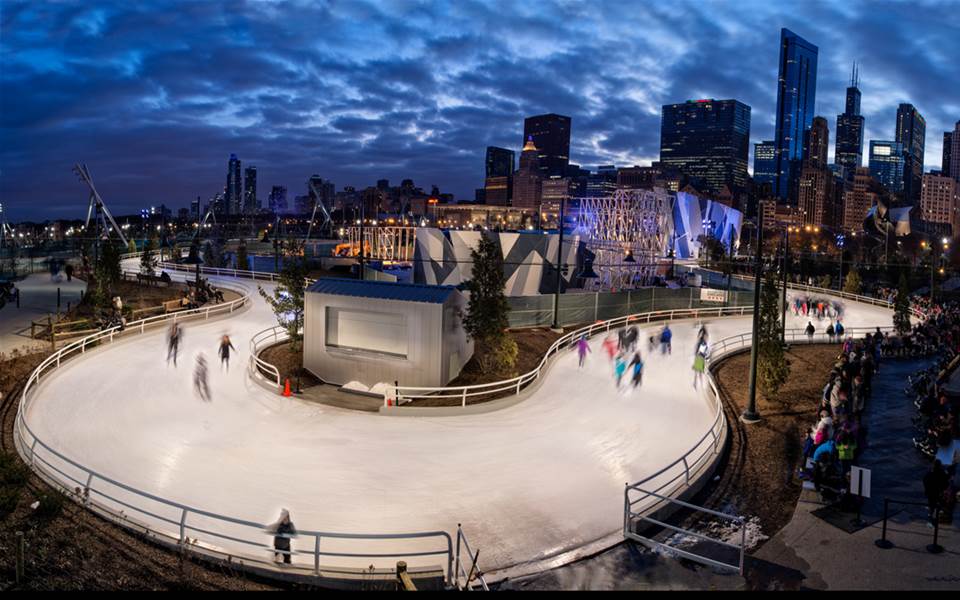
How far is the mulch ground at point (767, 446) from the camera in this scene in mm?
11914

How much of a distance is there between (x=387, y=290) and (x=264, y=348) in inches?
270

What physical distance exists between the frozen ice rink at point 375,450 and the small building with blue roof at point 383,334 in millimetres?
2865

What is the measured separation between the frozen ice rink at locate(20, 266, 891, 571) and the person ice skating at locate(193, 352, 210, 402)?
27 centimetres

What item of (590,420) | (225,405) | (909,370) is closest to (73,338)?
(225,405)

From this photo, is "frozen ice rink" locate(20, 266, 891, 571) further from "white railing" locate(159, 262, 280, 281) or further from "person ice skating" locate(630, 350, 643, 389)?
"white railing" locate(159, 262, 280, 281)

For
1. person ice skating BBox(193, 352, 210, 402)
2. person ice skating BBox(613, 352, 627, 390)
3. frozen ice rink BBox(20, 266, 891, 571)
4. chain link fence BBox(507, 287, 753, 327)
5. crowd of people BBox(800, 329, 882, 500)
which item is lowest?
frozen ice rink BBox(20, 266, 891, 571)

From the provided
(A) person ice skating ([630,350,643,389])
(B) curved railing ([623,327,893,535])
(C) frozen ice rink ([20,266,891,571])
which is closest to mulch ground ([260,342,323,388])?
(C) frozen ice rink ([20,266,891,571])

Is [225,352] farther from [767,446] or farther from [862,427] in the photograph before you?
[862,427]

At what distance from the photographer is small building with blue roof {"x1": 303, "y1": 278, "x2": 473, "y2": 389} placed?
72.4ft

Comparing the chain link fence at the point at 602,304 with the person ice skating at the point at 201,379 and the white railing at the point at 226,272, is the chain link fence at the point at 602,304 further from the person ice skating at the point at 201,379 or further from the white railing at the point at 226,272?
the white railing at the point at 226,272

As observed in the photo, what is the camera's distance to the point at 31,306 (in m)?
36.8

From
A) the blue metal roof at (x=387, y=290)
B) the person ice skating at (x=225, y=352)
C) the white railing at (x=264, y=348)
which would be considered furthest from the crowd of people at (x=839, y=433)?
the person ice skating at (x=225, y=352)

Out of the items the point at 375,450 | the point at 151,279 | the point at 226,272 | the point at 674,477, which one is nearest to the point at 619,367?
the point at 674,477

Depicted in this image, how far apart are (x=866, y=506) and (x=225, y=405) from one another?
637 inches
